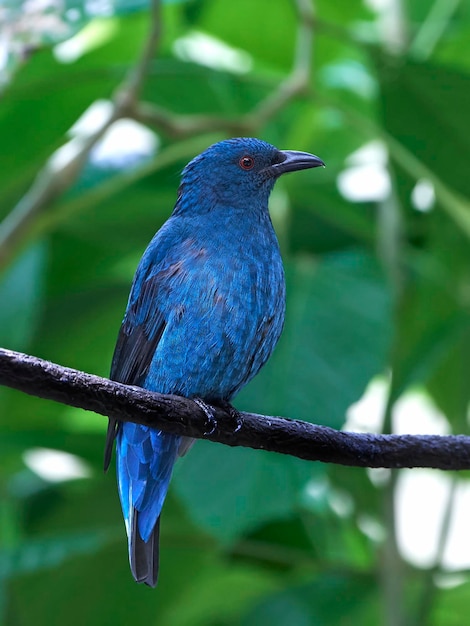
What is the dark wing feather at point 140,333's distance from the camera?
5.32 feet

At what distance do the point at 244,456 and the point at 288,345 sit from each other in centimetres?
30

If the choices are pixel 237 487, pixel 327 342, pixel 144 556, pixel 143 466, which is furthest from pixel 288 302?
pixel 144 556

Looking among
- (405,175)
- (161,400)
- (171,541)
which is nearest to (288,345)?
(405,175)

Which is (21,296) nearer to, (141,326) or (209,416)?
(141,326)

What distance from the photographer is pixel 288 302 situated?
249 cm

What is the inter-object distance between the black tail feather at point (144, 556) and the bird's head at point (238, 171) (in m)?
0.62

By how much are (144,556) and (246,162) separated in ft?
2.51

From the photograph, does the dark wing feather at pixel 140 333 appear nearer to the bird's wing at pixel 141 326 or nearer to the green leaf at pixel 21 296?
the bird's wing at pixel 141 326

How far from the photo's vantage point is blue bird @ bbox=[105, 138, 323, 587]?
5.34ft

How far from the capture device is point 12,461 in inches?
134

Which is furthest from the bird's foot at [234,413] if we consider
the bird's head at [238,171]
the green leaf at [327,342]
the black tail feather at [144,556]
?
the green leaf at [327,342]

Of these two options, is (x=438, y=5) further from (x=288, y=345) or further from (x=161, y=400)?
(x=161, y=400)

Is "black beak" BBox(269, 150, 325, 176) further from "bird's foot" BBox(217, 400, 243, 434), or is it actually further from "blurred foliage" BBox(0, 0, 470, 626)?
"blurred foliage" BBox(0, 0, 470, 626)

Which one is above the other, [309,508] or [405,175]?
[405,175]
